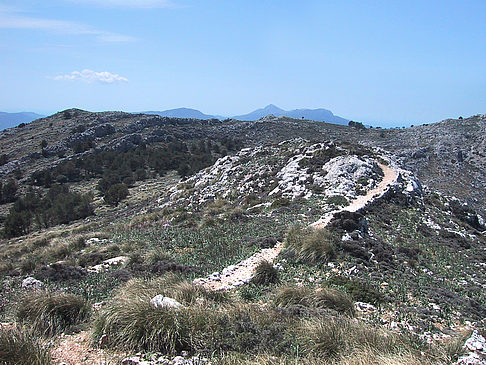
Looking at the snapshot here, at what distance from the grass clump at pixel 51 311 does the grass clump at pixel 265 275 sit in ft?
16.2

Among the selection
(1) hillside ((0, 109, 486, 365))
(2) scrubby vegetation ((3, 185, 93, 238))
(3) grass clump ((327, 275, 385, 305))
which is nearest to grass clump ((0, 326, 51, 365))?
(1) hillside ((0, 109, 486, 365))

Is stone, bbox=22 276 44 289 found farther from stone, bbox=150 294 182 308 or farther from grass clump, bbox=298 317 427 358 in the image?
grass clump, bbox=298 317 427 358

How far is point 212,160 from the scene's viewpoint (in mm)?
76125

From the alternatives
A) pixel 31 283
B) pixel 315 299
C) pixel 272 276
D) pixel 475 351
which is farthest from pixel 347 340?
pixel 31 283

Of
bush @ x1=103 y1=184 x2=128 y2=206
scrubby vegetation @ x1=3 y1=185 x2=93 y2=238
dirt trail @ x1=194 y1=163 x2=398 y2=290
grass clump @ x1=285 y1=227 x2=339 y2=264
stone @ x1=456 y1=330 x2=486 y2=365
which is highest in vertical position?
stone @ x1=456 y1=330 x2=486 y2=365

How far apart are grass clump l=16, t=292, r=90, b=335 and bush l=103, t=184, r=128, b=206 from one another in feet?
139

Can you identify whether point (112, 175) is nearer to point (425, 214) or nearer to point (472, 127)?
point (425, 214)

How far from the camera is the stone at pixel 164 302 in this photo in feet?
21.2

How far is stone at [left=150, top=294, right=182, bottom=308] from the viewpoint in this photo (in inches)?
255

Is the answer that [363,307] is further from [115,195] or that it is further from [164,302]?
[115,195]

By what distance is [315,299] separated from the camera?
796 centimetres

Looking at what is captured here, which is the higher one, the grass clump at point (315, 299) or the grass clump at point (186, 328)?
the grass clump at point (186, 328)

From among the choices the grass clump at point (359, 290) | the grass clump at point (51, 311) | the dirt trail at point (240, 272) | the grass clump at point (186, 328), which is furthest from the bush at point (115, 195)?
the grass clump at point (186, 328)

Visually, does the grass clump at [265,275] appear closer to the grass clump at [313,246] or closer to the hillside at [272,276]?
the hillside at [272,276]
